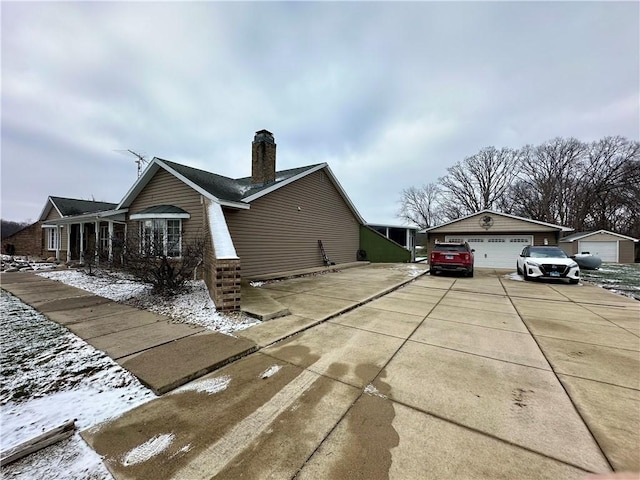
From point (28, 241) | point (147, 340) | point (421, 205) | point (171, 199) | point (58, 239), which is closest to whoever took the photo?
point (147, 340)

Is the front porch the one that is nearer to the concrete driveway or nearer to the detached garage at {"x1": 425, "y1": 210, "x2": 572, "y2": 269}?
the concrete driveway

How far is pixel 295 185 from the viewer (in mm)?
11750

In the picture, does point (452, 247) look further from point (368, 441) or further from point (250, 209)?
point (368, 441)

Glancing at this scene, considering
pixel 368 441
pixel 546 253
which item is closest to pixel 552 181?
pixel 546 253

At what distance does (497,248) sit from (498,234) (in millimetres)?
890

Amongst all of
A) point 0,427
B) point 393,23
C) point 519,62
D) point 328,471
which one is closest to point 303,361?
point 328,471

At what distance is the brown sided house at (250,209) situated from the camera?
907 centimetres

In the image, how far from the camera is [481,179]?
3241 centimetres

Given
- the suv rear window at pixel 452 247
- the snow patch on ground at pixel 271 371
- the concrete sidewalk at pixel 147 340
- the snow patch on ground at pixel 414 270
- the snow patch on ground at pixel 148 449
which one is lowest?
the snow patch on ground at pixel 271 371

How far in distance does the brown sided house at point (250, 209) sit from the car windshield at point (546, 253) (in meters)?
9.18

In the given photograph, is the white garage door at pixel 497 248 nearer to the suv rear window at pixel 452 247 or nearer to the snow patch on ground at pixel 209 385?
the suv rear window at pixel 452 247

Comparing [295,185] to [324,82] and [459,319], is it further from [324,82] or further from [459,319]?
[459,319]

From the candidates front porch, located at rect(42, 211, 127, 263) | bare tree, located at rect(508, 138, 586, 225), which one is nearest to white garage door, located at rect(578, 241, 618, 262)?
bare tree, located at rect(508, 138, 586, 225)

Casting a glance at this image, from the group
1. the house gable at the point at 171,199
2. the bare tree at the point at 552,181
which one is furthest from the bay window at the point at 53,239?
the bare tree at the point at 552,181
